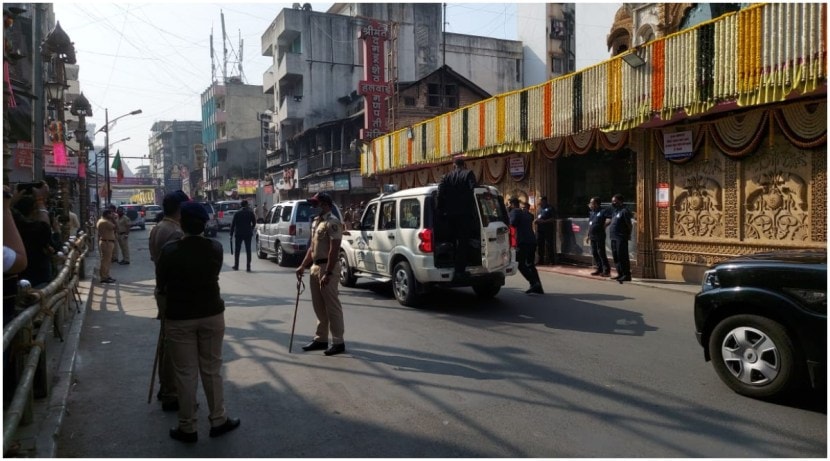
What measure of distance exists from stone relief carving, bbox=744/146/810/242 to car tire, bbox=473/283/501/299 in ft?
15.3

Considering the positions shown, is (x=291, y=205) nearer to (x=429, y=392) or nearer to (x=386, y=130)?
(x=429, y=392)

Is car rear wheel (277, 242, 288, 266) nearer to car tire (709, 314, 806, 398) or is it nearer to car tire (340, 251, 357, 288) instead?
car tire (340, 251, 357, 288)

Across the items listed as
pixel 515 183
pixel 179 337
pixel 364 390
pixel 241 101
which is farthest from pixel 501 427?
pixel 241 101

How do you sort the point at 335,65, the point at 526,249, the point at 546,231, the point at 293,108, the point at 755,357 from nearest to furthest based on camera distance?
the point at 755,357, the point at 526,249, the point at 546,231, the point at 293,108, the point at 335,65

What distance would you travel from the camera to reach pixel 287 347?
6812 mm

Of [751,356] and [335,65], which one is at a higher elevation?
[335,65]

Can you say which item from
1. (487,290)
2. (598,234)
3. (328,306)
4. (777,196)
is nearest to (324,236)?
(328,306)

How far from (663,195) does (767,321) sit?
7755mm

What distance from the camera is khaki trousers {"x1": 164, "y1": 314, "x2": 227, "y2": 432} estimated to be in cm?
415

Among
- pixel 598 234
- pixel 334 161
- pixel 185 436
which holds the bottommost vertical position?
pixel 185 436

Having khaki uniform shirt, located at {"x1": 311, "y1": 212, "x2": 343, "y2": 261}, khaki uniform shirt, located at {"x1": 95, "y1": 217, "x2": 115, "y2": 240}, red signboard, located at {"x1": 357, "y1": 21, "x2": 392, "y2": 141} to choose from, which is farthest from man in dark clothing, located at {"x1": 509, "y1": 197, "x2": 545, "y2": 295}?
red signboard, located at {"x1": 357, "y1": 21, "x2": 392, "y2": 141}

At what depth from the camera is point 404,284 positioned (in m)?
9.33

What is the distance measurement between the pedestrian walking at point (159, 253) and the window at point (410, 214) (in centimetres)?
430

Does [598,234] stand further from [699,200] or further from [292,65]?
[292,65]
